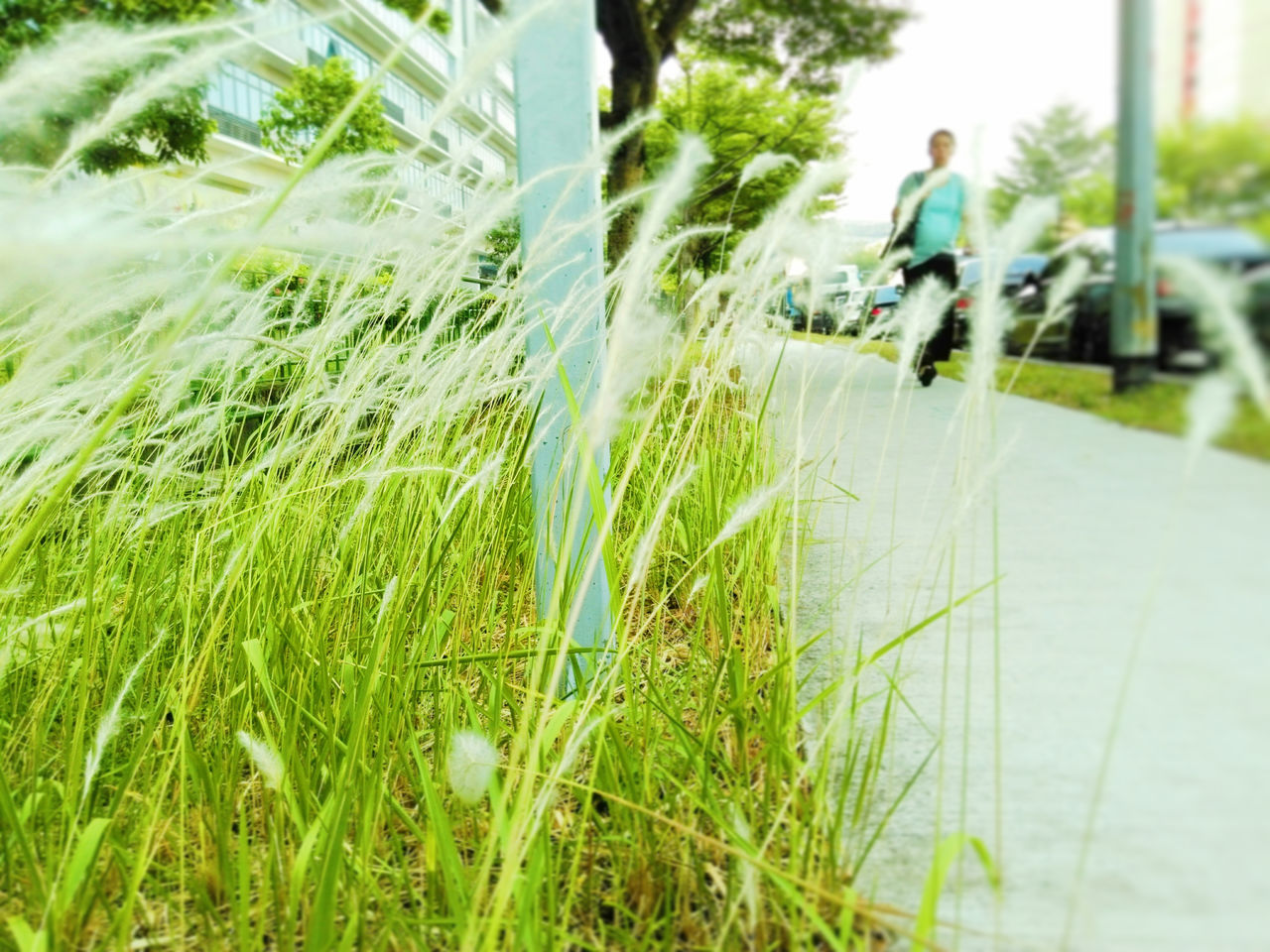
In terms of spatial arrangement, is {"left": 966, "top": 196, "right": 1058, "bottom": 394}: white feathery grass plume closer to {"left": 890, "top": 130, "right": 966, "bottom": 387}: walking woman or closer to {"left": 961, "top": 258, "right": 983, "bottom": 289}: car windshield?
{"left": 961, "top": 258, "right": 983, "bottom": 289}: car windshield

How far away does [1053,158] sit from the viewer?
0.56 m

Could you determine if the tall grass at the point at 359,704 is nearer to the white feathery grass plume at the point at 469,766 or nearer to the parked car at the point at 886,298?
the white feathery grass plume at the point at 469,766

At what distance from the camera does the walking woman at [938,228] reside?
2.54 feet

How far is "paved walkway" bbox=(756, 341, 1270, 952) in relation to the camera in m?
0.42

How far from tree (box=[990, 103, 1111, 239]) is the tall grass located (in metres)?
0.21

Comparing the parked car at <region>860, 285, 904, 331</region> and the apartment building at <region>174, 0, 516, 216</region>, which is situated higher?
the apartment building at <region>174, 0, 516, 216</region>

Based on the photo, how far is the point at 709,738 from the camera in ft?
2.30

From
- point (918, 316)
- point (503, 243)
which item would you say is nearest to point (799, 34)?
point (503, 243)

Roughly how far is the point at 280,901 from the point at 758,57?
1.72 meters

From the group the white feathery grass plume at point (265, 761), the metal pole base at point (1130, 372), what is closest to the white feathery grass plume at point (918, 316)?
the metal pole base at point (1130, 372)

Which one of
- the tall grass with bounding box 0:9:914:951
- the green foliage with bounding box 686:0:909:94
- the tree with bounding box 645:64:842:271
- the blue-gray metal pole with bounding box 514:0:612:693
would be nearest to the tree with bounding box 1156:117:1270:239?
the tall grass with bounding box 0:9:914:951

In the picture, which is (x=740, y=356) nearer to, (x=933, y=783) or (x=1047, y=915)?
(x=933, y=783)

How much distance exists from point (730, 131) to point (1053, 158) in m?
1.61

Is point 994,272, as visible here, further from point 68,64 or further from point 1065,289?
point 68,64
